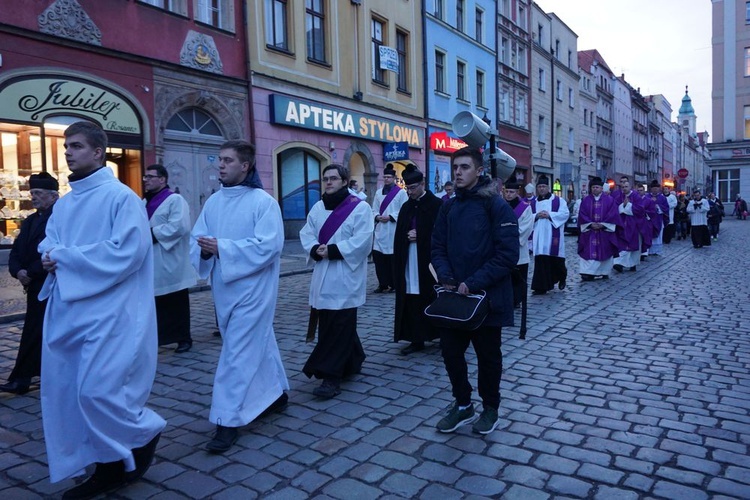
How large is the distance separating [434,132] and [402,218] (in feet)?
63.8

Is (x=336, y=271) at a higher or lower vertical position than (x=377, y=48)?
lower

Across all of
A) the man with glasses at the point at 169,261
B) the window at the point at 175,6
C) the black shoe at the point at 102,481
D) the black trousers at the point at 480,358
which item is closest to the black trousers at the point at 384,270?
the man with glasses at the point at 169,261

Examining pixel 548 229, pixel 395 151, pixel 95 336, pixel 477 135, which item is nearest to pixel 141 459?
pixel 95 336

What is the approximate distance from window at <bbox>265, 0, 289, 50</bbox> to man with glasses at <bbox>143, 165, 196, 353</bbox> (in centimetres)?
1105

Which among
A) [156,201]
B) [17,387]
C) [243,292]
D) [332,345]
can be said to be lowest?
[17,387]

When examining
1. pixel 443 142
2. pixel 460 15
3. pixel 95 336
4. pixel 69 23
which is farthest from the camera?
pixel 460 15

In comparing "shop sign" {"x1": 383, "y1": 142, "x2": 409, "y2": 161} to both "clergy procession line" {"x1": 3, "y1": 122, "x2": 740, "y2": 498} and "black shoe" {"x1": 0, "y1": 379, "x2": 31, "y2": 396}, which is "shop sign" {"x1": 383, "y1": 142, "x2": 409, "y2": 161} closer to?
"clergy procession line" {"x1": 3, "y1": 122, "x2": 740, "y2": 498}

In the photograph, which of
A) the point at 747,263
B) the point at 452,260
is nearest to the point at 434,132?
the point at 747,263

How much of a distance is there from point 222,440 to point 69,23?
35.6 feet

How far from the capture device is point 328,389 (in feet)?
15.5

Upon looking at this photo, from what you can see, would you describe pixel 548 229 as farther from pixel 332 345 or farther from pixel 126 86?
pixel 126 86

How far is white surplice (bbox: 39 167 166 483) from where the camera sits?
311cm

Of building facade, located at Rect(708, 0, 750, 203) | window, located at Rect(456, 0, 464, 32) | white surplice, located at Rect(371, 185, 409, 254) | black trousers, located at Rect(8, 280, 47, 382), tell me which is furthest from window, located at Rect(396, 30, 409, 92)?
building facade, located at Rect(708, 0, 750, 203)

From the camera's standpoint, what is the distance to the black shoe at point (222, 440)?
3.69 m
